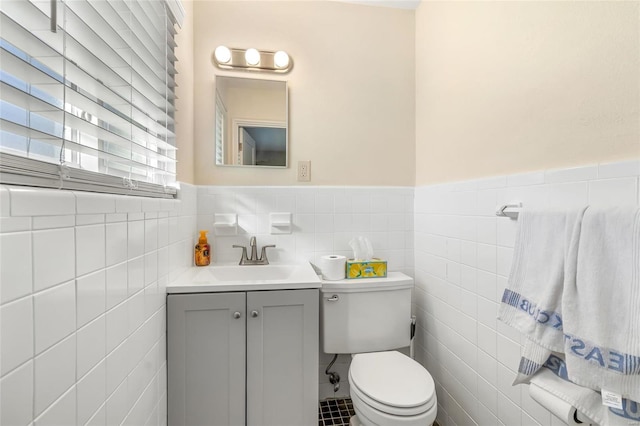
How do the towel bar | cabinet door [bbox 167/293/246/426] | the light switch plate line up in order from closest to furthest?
the towel bar < cabinet door [bbox 167/293/246/426] < the light switch plate

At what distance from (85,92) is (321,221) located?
1254mm

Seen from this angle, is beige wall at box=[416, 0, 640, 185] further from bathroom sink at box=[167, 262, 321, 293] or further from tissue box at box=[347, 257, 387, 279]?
bathroom sink at box=[167, 262, 321, 293]

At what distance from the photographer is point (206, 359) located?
1.25 m

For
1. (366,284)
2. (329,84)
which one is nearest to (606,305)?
(366,284)

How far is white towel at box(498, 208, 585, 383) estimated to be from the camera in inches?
30.4

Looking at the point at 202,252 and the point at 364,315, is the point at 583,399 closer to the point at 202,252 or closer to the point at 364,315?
the point at 364,315

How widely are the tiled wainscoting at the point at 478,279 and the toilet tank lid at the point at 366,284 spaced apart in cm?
22

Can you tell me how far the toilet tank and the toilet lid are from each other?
3.6 inches

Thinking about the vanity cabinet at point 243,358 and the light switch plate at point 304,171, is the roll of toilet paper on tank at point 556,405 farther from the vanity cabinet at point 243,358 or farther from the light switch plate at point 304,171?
the light switch plate at point 304,171

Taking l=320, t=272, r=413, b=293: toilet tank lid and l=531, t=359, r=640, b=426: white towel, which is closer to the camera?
l=531, t=359, r=640, b=426: white towel

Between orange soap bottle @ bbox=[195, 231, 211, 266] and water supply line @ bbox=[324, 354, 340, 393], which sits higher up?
orange soap bottle @ bbox=[195, 231, 211, 266]

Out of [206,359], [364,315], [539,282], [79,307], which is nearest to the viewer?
[79,307]

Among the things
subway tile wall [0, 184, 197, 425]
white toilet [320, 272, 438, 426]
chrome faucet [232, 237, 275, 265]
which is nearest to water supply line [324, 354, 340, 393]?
white toilet [320, 272, 438, 426]

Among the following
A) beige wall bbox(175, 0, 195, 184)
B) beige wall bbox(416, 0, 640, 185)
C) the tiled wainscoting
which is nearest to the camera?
beige wall bbox(416, 0, 640, 185)
